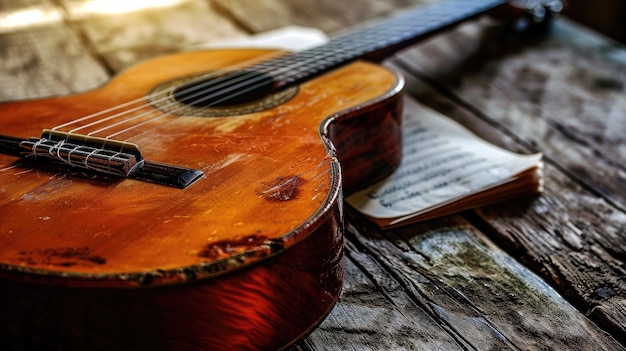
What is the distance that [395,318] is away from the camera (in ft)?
2.69

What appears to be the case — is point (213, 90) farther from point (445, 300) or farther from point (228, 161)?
point (445, 300)

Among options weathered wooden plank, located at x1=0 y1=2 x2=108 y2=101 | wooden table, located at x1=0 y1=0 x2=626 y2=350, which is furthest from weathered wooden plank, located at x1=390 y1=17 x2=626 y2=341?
weathered wooden plank, located at x1=0 y1=2 x2=108 y2=101

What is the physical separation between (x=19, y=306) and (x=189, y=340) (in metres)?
0.17

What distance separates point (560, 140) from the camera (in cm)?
125

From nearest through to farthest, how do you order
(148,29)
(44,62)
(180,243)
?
1. (180,243)
2. (44,62)
3. (148,29)

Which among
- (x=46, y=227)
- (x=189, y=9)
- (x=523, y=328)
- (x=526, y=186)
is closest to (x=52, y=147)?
(x=46, y=227)

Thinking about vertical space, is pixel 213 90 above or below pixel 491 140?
above

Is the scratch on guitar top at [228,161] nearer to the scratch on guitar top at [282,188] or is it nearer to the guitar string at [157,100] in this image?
the scratch on guitar top at [282,188]

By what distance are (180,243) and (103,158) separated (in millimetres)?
194

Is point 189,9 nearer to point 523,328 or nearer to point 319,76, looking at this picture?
point 319,76

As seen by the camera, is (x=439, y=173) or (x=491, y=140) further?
(x=491, y=140)

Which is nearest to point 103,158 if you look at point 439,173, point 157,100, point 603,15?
point 157,100

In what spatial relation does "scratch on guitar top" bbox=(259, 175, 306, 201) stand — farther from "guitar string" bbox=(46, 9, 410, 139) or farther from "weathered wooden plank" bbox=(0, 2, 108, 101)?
"weathered wooden plank" bbox=(0, 2, 108, 101)

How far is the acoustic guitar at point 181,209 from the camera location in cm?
62
